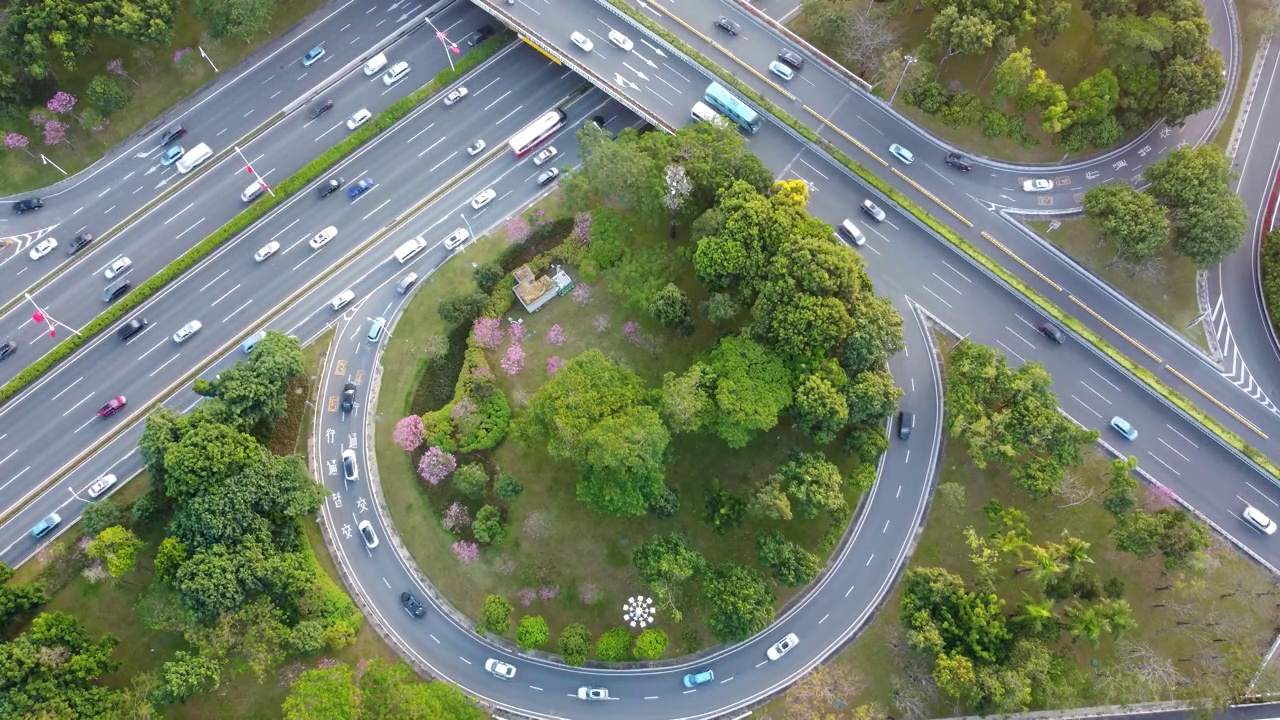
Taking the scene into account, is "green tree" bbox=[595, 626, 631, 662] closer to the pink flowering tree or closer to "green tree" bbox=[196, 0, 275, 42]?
the pink flowering tree

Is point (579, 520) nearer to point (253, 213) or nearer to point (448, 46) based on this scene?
point (253, 213)

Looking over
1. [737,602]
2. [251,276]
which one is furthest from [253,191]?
[737,602]

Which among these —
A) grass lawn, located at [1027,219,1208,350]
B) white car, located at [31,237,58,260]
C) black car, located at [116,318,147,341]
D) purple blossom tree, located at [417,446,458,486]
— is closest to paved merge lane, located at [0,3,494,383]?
white car, located at [31,237,58,260]

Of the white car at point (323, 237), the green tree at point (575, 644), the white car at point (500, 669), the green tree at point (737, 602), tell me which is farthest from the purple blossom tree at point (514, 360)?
the white car at point (500, 669)

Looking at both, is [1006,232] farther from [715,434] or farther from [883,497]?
[715,434]

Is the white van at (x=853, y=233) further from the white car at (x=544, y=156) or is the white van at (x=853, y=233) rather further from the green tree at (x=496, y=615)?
the green tree at (x=496, y=615)

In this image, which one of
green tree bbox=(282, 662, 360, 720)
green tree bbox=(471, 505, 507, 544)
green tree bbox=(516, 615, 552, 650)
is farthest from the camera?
green tree bbox=(471, 505, 507, 544)
